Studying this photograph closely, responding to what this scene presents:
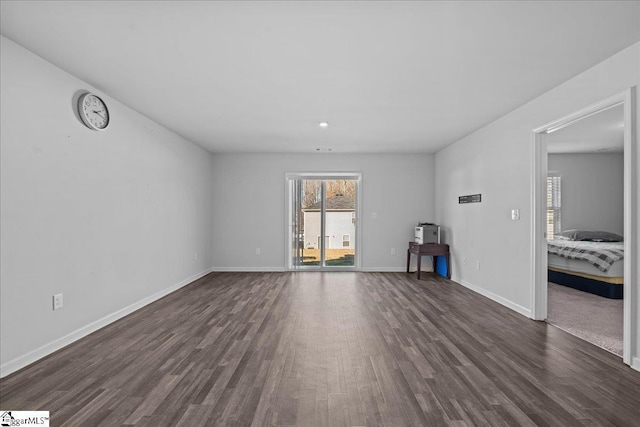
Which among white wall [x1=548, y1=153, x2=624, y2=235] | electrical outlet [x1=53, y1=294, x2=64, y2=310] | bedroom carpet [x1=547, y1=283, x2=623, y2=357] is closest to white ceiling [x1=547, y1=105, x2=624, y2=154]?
white wall [x1=548, y1=153, x2=624, y2=235]

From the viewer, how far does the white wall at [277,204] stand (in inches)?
274

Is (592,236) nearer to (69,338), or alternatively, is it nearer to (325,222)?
(325,222)

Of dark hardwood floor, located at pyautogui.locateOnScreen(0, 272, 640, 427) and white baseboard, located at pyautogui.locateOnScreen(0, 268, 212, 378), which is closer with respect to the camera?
dark hardwood floor, located at pyautogui.locateOnScreen(0, 272, 640, 427)

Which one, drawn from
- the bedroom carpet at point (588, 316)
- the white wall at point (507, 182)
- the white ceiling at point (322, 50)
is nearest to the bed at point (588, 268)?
the bedroom carpet at point (588, 316)

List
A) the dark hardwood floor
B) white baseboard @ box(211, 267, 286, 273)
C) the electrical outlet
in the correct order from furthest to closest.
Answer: white baseboard @ box(211, 267, 286, 273)
the electrical outlet
the dark hardwood floor

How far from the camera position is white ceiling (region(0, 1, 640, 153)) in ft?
6.98

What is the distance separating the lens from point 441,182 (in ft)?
21.8

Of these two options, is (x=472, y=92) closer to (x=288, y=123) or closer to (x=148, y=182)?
(x=288, y=123)

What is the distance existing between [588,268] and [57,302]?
Answer: 6.39m

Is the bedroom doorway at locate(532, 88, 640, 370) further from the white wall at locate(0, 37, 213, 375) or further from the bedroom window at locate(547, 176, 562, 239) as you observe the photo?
the white wall at locate(0, 37, 213, 375)

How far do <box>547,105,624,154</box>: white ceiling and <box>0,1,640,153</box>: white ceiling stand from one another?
60.4 inches

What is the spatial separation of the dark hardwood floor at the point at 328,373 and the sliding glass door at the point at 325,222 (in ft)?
9.95

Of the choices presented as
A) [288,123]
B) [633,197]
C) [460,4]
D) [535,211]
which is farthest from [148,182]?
[633,197]

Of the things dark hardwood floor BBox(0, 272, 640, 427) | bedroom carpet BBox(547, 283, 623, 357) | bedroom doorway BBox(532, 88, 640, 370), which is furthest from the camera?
bedroom carpet BBox(547, 283, 623, 357)
